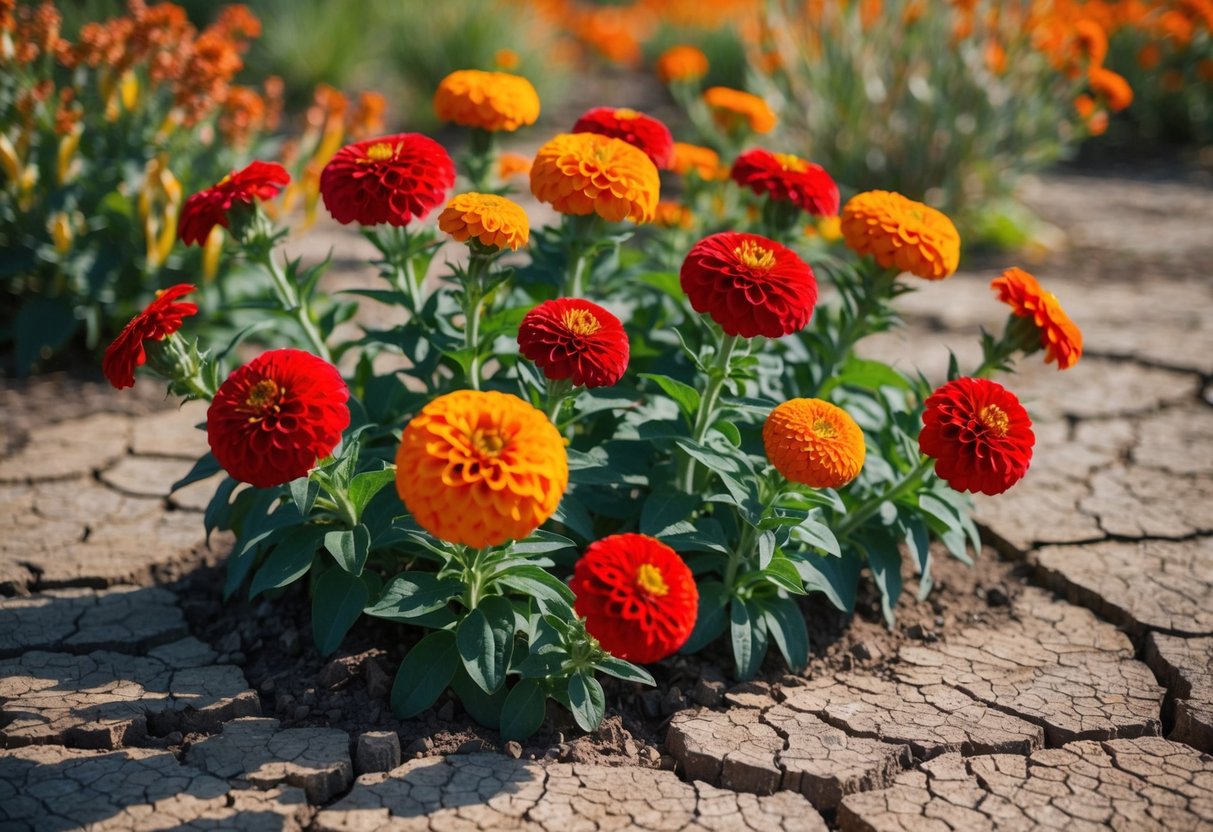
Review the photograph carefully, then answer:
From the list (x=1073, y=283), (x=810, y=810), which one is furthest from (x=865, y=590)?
(x=1073, y=283)

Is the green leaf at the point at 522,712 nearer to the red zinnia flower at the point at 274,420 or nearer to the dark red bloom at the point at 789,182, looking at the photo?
the red zinnia flower at the point at 274,420

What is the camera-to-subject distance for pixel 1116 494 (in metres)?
3.22

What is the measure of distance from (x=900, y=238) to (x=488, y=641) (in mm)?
1149

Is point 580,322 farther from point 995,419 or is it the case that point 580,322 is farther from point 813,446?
point 995,419

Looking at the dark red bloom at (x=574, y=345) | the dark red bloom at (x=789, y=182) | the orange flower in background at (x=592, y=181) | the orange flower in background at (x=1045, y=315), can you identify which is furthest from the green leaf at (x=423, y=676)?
the orange flower in background at (x=1045, y=315)

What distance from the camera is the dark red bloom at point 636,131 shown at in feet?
7.95

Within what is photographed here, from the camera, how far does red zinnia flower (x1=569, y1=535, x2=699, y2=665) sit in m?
1.68

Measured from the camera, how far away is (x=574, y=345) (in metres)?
1.85

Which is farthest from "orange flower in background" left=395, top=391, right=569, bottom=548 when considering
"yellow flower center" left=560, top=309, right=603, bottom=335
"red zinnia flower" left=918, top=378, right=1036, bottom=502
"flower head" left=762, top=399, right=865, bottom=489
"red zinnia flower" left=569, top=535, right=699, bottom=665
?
"red zinnia flower" left=918, top=378, right=1036, bottom=502

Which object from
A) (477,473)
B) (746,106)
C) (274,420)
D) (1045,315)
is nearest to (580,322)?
(477,473)

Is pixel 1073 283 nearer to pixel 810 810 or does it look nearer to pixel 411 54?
pixel 810 810

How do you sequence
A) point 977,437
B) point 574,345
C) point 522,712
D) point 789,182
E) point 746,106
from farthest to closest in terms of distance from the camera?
1. point 746,106
2. point 789,182
3. point 522,712
4. point 977,437
5. point 574,345

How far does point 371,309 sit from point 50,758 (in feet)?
8.57

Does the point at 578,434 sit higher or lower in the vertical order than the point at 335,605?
higher
